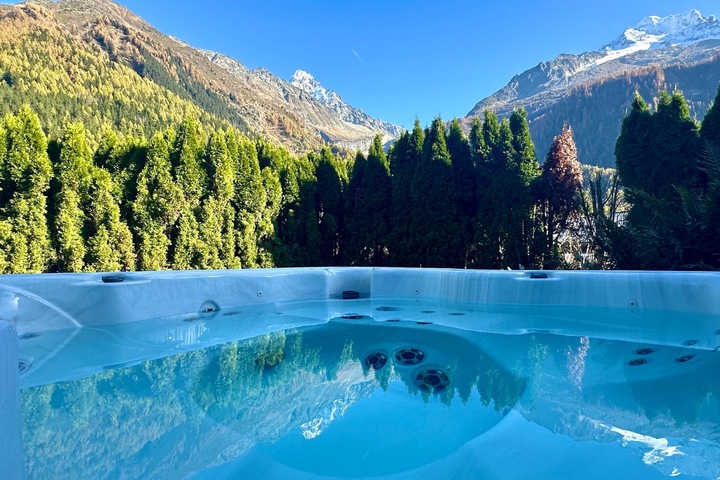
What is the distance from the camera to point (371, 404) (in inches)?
58.7

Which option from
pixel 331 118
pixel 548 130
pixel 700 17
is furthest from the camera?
pixel 331 118

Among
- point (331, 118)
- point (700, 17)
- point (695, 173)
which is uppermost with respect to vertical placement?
point (700, 17)

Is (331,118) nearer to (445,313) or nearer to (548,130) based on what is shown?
(548,130)

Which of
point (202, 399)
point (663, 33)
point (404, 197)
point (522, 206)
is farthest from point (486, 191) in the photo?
point (663, 33)

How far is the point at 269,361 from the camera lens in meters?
2.06

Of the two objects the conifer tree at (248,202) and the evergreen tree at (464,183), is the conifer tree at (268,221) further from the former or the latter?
the evergreen tree at (464,183)

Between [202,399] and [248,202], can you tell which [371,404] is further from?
[248,202]

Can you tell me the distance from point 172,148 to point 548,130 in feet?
173

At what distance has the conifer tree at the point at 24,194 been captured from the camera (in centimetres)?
430

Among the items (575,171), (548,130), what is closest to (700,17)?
(548,130)

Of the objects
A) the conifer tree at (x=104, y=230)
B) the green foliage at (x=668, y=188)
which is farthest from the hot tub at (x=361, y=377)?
the conifer tree at (x=104, y=230)

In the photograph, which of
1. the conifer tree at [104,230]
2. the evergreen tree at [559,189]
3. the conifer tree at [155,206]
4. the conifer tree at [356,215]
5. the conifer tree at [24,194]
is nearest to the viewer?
the conifer tree at [24,194]

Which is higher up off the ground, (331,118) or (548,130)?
(331,118)

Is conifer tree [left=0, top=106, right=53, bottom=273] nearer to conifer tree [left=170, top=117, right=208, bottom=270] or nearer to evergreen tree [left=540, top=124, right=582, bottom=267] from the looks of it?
conifer tree [left=170, top=117, right=208, bottom=270]
